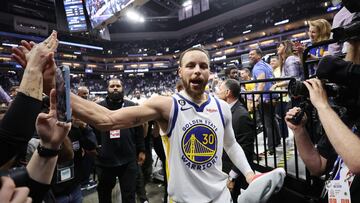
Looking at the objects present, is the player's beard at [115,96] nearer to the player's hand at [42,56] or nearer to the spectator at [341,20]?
the player's hand at [42,56]

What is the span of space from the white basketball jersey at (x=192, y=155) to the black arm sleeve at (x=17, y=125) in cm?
101

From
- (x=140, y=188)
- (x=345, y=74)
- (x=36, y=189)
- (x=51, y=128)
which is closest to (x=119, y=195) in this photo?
(x=140, y=188)

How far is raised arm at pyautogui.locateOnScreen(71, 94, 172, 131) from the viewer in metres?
1.58

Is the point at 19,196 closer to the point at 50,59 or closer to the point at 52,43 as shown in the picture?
the point at 50,59

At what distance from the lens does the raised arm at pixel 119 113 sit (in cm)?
158

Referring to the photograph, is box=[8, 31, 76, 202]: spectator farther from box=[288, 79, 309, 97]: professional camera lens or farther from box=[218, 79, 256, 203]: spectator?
box=[218, 79, 256, 203]: spectator

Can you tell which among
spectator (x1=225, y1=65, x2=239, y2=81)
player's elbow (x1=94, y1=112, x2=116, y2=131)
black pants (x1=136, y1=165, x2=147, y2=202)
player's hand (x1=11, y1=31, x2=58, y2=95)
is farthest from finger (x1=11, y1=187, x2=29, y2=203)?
spectator (x1=225, y1=65, x2=239, y2=81)

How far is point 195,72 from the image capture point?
204 centimetres

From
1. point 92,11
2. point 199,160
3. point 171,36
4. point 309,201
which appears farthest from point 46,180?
point 171,36

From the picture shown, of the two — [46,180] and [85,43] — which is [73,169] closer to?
[46,180]

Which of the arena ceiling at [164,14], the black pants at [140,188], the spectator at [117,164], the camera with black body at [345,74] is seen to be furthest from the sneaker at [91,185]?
the arena ceiling at [164,14]

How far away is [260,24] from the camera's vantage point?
120ft

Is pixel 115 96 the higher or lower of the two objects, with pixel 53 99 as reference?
lower

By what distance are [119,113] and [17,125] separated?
757mm
